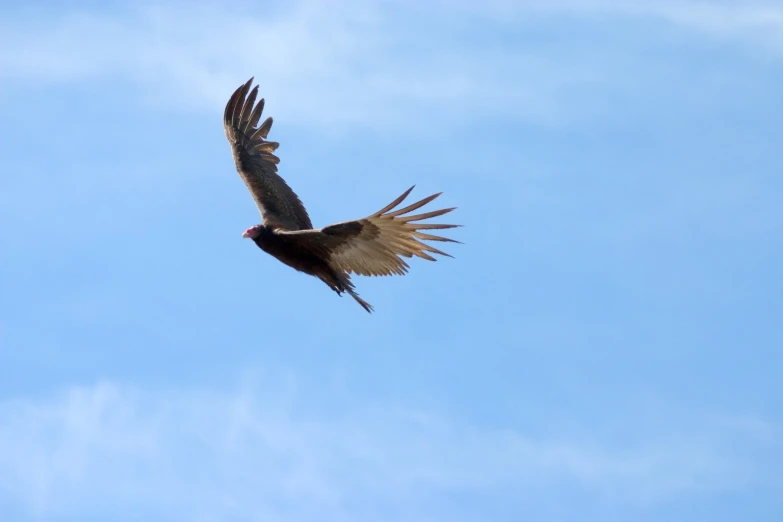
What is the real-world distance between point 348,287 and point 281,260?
137 centimetres

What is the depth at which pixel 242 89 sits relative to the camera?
24.9 m

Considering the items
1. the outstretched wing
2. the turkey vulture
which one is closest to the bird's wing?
the turkey vulture

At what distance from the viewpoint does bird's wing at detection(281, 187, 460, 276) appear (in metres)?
19.0

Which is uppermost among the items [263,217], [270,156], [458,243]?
[270,156]

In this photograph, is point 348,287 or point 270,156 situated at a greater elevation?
point 270,156

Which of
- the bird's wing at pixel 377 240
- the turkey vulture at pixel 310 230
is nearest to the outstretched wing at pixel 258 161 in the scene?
the turkey vulture at pixel 310 230

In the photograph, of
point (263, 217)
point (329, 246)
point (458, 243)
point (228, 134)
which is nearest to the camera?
point (458, 243)

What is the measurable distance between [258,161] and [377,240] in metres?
5.55

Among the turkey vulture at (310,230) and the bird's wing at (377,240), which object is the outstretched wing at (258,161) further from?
the bird's wing at (377,240)

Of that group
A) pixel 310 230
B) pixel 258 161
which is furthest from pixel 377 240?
pixel 258 161

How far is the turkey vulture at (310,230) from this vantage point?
63.3 feet

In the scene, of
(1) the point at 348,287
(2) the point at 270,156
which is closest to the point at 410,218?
(1) the point at 348,287

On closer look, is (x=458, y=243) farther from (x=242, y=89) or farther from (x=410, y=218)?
(x=242, y=89)

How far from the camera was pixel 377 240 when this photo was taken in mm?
19766
